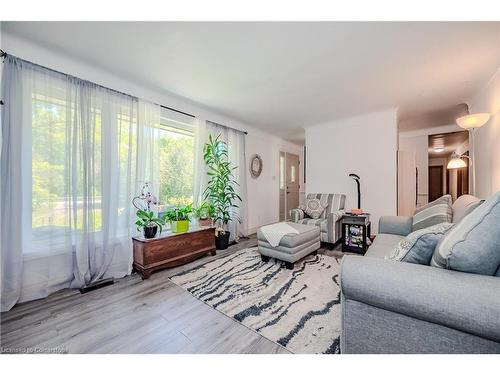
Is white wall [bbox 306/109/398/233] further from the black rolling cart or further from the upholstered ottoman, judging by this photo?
the upholstered ottoman

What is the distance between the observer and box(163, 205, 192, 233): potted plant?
2.80 metres

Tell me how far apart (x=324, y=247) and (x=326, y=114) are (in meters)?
2.46

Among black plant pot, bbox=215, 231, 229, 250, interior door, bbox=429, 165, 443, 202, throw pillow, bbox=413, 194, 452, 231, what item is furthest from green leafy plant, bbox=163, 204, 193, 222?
interior door, bbox=429, 165, 443, 202

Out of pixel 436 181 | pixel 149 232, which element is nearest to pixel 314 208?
pixel 149 232

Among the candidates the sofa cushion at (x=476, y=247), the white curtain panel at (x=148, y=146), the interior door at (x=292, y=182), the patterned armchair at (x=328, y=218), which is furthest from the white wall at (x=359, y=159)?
the white curtain panel at (x=148, y=146)

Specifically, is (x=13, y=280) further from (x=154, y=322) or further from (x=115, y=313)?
(x=154, y=322)

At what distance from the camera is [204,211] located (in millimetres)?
3328

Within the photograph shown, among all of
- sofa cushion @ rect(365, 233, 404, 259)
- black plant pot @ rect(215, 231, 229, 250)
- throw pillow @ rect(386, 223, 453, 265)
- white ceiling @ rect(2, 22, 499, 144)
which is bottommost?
black plant pot @ rect(215, 231, 229, 250)

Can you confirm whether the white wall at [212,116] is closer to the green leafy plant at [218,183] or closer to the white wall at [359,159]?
the green leafy plant at [218,183]

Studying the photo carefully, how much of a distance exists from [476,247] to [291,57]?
2128 mm

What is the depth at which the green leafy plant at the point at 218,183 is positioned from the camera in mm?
3557

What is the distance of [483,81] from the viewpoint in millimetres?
2688

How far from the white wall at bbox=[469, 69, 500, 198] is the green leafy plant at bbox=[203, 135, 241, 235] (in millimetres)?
3503

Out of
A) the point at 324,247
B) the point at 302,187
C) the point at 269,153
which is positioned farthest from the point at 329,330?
the point at 302,187
